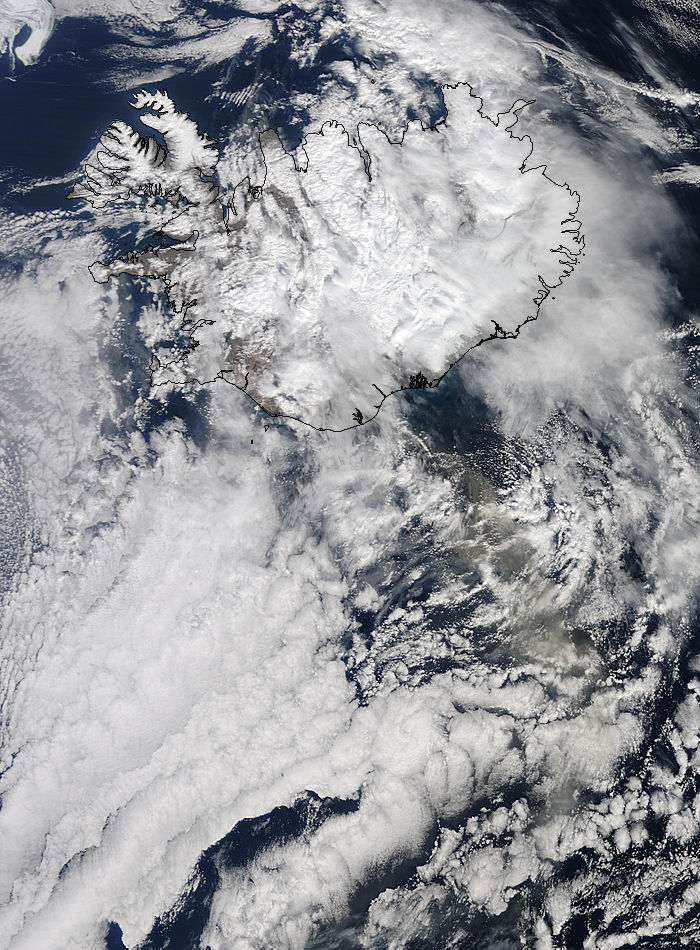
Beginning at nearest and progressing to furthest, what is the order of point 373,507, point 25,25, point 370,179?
point 373,507 < point 370,179 < point 25,25

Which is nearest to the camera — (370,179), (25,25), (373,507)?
(373,507)

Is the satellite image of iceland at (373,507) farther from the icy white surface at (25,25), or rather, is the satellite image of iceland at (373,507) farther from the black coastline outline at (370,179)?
the icy white surface at (25,25)

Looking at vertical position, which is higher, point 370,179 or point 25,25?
point 370,179

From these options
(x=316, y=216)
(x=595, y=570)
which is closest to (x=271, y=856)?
(x=595, y=570)

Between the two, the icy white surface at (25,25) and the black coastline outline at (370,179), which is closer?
the black coastline outline at (370,179)

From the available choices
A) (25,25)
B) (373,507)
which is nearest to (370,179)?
(373,507)

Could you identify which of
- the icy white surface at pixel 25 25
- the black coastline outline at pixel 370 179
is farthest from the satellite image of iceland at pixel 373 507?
the icy white surface at pixel 25 25

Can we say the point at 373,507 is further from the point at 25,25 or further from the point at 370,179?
the point at 25,25

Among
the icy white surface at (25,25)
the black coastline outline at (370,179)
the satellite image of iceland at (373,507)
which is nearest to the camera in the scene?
the satellite image of iceland at (373,507)

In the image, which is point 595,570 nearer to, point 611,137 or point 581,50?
point 611,137

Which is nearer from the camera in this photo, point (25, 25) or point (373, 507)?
point (373, 507)
